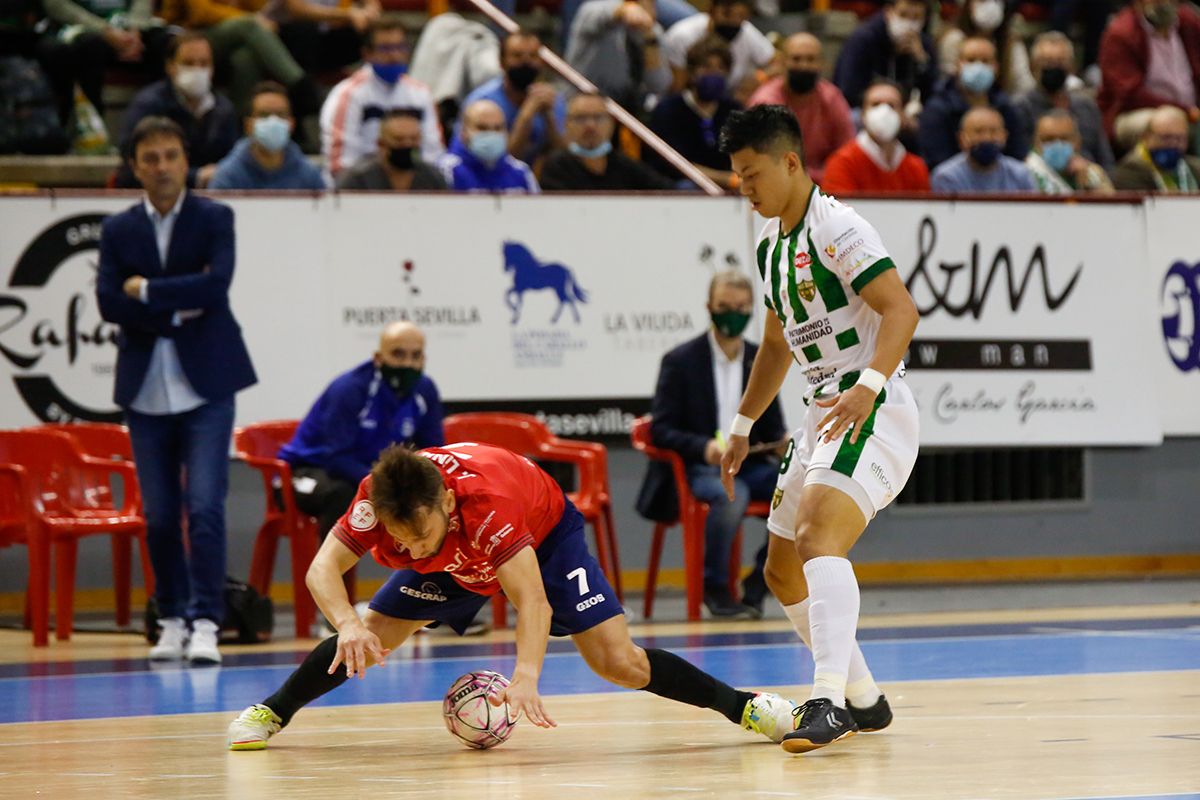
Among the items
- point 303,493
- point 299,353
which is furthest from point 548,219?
point 303,493

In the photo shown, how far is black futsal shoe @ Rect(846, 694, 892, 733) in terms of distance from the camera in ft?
19.8

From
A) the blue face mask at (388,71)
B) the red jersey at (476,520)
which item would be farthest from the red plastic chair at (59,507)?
the red jersey at (476,520)

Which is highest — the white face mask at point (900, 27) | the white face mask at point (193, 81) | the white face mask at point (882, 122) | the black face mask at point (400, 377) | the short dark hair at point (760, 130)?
the white face mask at point (900, 27)

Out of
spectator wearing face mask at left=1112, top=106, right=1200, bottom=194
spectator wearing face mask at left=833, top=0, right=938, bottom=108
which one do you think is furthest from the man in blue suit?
spectator wearing face mask at left=1112, top=106, right=1200, bottom=194

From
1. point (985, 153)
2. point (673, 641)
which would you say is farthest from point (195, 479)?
point (985, 153)

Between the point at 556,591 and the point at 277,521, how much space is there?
488 centimetres

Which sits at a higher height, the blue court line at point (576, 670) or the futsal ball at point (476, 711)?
the futsal ball at point (476, 711)

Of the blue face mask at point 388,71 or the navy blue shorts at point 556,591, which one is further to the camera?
the blue face mask at point 388,71

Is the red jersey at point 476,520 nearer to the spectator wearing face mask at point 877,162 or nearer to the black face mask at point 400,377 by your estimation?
the black face mask at point 400,377

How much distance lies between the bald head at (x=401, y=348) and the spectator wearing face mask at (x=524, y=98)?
10.3 ft

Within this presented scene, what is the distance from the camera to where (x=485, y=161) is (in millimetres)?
12156

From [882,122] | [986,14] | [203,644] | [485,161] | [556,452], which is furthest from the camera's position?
[986,14]

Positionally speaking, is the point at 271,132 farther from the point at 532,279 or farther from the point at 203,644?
the point at 203,644

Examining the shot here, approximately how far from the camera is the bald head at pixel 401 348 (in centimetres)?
1002
